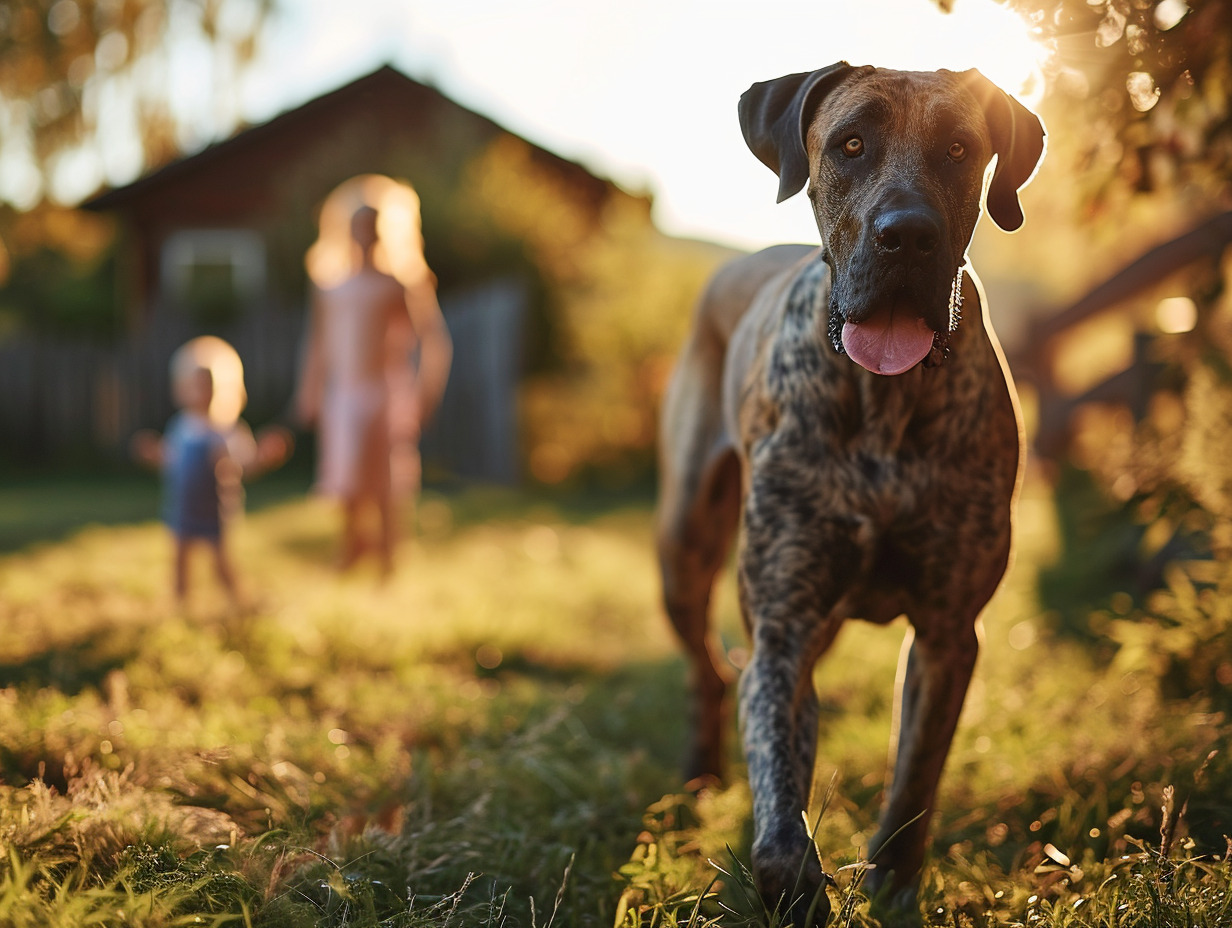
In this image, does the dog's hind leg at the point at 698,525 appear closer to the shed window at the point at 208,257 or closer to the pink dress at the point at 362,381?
the pink dress at the point at 362,381

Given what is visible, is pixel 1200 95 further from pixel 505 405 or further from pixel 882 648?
pixel 505 405

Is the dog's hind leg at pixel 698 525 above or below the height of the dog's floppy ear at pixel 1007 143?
below

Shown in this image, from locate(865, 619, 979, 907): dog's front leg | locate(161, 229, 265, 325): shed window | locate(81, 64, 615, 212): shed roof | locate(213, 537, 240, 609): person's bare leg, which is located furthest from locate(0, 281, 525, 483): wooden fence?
locate(865, 619, 979, 907): dog's front leg

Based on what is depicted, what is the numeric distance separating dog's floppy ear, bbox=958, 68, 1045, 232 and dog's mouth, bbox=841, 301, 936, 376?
40 cm

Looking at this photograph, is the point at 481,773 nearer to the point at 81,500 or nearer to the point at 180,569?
the point at 180,569

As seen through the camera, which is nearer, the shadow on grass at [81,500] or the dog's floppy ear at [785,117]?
the dog's floppy ear at [785,117]

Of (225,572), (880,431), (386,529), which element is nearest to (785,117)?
(880,431)

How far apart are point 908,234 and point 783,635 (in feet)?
3.19

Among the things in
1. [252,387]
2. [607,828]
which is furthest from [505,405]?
[607,828]

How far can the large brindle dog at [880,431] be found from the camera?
2184 millimetres

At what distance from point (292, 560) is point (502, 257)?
792 cm

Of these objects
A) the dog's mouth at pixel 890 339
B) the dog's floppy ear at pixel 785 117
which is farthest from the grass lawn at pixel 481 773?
the dog's floppy ear at pixel 785 117

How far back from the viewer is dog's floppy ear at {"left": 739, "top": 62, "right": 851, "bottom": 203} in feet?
8.04

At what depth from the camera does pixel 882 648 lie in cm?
544
